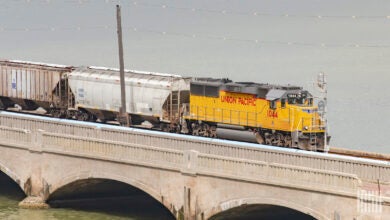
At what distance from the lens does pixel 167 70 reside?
434 ft

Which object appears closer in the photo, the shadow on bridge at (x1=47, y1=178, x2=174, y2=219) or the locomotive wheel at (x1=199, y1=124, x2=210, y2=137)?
the shadow on bridge at (x1=47, y1=178, x2=174, y2=219)

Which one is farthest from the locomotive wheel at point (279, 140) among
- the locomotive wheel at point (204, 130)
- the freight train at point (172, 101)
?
the locomotive wheel at point (204, 130)

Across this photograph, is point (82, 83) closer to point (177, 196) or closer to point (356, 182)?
point (177, 196)

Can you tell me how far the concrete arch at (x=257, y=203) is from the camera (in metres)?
45.2

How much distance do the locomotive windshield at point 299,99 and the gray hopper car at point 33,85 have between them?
18.5 metres

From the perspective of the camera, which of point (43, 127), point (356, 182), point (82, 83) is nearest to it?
point (356, 182)

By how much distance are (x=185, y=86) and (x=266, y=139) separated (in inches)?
326

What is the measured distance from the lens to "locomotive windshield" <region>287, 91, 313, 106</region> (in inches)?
2259

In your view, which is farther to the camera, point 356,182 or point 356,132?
point 356,132

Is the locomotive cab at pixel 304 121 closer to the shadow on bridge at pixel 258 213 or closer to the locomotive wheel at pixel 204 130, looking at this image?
the shadow on bridge at pixel 258 213

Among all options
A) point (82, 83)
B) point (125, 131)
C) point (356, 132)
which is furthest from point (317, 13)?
point (125, 131)

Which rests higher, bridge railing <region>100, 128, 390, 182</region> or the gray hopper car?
the gray hopper car

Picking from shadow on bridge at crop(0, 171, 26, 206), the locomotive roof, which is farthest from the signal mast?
shadow on bridge at crop(0, 171, 26, 206)

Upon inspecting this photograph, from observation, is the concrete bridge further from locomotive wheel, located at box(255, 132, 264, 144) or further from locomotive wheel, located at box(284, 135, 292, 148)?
locomotive wheel, located at box(255, 132, 264, 144)
